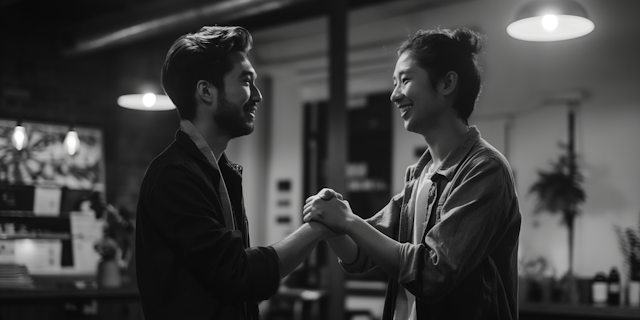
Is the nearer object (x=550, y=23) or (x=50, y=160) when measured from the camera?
(x=550, y=23)

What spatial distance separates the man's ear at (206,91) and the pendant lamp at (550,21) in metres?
2.80

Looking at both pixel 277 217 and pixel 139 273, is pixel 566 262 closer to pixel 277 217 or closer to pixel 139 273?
pixel 277 217

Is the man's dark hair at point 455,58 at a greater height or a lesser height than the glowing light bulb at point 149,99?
lesser

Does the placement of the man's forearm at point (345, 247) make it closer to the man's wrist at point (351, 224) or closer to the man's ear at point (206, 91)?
the man's wrist at point (351, 224)

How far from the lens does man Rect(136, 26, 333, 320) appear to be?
1.66 meters

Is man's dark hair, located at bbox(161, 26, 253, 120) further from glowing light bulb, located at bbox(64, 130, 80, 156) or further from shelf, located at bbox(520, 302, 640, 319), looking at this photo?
glowing light bulb, located at bbox(64, 130, 80, 156)

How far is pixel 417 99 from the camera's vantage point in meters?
2.04

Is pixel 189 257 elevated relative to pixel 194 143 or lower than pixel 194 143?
lower

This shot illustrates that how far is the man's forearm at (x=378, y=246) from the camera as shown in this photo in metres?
1.88

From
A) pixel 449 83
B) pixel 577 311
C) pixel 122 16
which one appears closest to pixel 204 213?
pixel 449 83

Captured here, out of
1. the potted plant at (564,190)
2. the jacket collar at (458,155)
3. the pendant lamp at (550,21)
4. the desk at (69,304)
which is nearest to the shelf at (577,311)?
the potted plant at (564,190)

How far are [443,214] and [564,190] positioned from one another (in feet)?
15.7

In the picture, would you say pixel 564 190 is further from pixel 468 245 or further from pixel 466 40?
pixel 468 245

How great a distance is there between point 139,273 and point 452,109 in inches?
39.9
